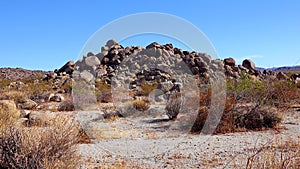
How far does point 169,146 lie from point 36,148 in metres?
3.74

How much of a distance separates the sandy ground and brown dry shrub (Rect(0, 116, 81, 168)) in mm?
951

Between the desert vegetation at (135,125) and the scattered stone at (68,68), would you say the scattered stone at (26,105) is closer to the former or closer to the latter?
the desert vegetation at (135,125)

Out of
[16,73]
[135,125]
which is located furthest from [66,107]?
[16,73]

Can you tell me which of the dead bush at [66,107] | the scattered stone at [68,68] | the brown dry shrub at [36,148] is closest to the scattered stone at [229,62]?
the scattered stone at [68,68]

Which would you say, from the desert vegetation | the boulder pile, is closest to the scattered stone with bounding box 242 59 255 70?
the boulder pile

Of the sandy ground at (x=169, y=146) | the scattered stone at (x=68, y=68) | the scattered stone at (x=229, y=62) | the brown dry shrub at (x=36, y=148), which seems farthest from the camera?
the scattered stone at (x=68, y=68)

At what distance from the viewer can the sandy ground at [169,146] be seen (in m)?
6.05

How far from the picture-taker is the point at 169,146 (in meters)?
7.65

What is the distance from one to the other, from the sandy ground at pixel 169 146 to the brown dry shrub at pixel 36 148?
951 millimetres

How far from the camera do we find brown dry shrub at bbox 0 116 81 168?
14.5 ft

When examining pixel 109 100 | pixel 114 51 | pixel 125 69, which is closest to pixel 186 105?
pixel 109 100

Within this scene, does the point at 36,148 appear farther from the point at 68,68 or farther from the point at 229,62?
the point at 68,68

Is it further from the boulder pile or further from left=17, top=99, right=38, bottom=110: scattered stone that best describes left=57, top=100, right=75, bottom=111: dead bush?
the boulder pile

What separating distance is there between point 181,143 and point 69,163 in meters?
3.92
